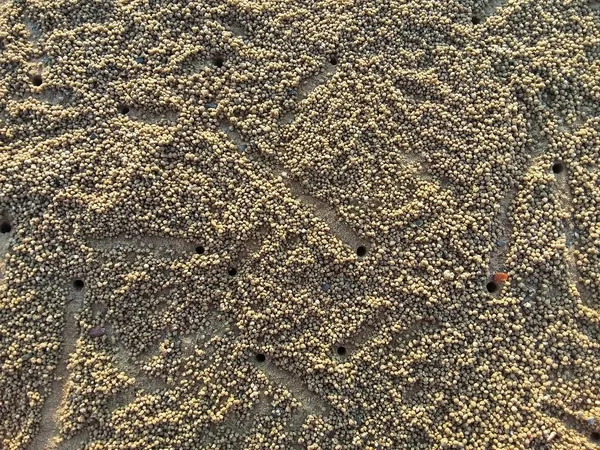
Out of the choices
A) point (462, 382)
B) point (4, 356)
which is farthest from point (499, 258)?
point (4, 356)

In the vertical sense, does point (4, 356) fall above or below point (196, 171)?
below

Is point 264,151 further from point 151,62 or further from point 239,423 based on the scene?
point 239,423

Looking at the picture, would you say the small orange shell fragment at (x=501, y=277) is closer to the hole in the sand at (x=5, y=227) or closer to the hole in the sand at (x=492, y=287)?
the hole in the sand at (x=492, y=287)

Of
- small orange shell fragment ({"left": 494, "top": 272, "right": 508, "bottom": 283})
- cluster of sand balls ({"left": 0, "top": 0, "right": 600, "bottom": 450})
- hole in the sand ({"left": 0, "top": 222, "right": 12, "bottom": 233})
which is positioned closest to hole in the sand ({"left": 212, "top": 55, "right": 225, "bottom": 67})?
cluster of sand balls ({"left": 0, "top": 0, "right": 600, "bottom": 450})

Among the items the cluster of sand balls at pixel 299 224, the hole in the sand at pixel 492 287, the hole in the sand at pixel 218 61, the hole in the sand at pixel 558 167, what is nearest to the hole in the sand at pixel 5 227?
the cluster of sand balls at pixel 299 224

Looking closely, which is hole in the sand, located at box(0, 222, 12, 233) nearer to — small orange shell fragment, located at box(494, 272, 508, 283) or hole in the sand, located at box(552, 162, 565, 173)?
small orange shell fragment, located at box(494, 272, 508, 283)

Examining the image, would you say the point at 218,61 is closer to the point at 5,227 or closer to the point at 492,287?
the point at 5,227
